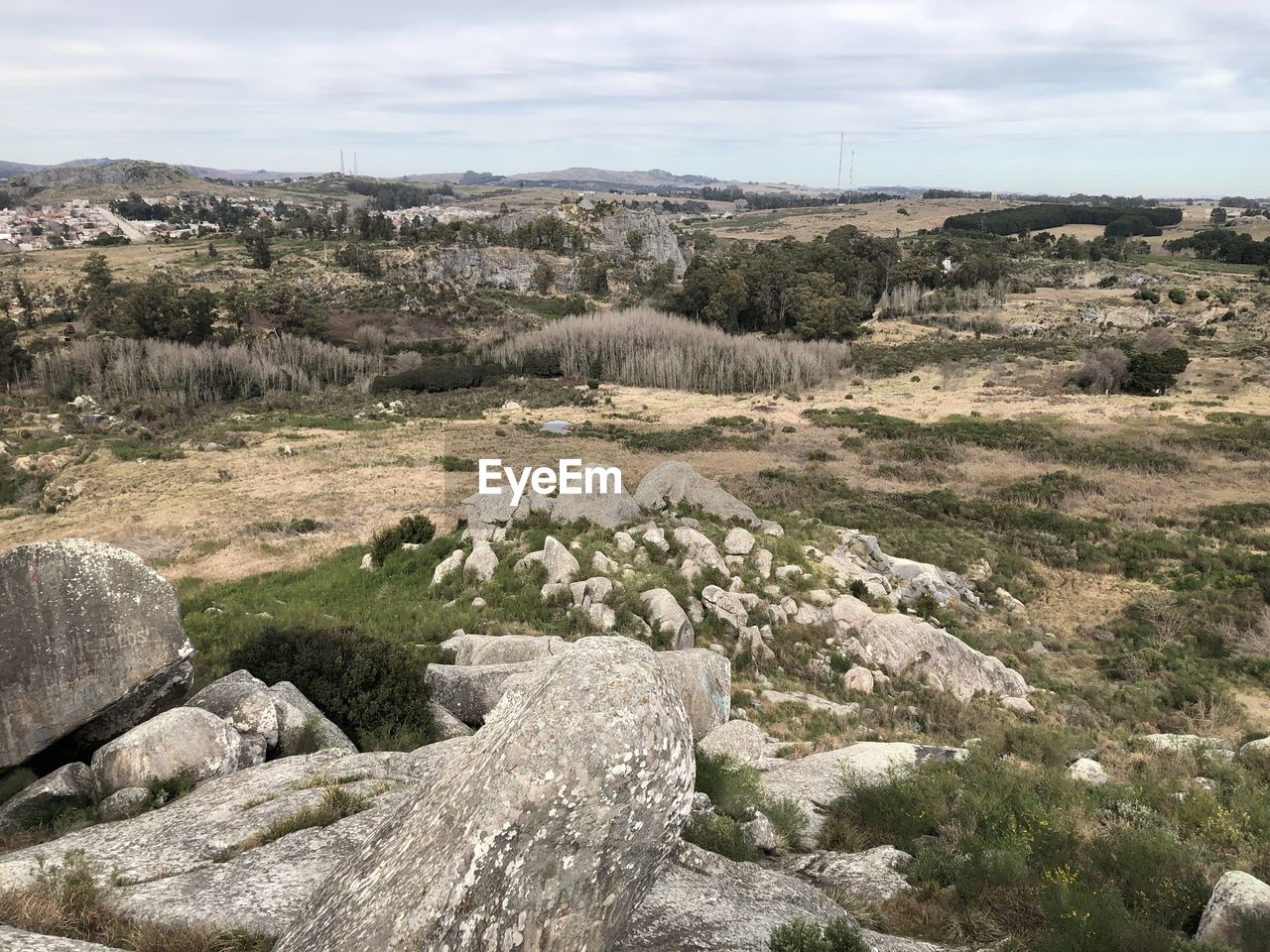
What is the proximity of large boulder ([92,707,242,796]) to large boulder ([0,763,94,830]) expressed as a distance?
0.49 feet

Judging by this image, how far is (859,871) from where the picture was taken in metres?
7.19

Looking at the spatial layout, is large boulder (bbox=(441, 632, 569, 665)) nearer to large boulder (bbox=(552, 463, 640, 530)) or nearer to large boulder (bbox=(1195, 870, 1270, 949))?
large boulder (bbox=(552, 463, 640, 530))

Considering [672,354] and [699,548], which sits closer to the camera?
[699,548]

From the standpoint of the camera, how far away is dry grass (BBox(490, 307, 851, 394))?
202 feet

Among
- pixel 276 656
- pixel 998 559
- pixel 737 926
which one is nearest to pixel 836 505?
pixel 998 559

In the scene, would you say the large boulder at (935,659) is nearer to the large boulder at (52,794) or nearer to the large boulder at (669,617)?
the large boulder at (669,617)

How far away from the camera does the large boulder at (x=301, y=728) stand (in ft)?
30.3

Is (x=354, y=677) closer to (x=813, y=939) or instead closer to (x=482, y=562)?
(x=482, y=562)

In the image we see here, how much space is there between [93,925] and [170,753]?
3357mm

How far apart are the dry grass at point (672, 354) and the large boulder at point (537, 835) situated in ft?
189

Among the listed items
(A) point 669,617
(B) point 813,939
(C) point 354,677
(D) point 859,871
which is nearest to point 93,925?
(B) point 813,939

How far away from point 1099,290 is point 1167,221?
83.6 meters

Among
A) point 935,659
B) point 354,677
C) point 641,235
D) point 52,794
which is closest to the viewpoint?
point 52,794

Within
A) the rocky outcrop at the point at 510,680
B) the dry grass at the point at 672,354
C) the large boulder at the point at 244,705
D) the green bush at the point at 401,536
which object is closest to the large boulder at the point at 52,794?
the large boulder at the point at 244,705
